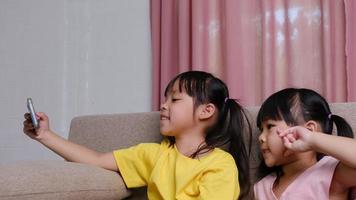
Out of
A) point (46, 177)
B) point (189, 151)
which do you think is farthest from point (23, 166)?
point (189, 151)

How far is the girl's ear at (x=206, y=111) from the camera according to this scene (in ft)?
3.97

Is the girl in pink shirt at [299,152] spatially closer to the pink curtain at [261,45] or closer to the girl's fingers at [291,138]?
the girl's fingers at [291,138]

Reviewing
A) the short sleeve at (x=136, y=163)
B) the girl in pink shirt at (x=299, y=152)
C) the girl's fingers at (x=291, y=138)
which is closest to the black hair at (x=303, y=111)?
the girl in pink shirt at (x=299, y=152)

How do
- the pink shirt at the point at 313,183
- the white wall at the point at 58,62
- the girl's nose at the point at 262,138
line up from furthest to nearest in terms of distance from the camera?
the white wall at the point at 58,62 → the girl's nose at the point at 262,138 → the pink shirt at the point at 313,183

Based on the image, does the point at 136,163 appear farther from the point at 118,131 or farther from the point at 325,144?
the point at 325,144

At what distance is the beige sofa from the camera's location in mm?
863

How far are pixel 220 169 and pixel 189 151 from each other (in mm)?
159

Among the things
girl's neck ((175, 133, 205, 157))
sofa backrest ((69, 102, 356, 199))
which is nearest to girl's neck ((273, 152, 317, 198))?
girl's neck ((175, 133, 205, 157))

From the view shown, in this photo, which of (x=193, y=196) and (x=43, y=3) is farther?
(x=43, y=3)

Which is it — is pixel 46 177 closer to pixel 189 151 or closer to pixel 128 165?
pixel 128 165

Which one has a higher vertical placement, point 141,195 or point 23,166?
point 23,166

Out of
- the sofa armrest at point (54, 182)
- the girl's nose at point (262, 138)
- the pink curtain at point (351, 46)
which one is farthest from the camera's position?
the pink curtain at point (351, 46)

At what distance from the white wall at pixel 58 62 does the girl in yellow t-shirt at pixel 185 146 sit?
0.82 m

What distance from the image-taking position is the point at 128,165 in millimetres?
1183
